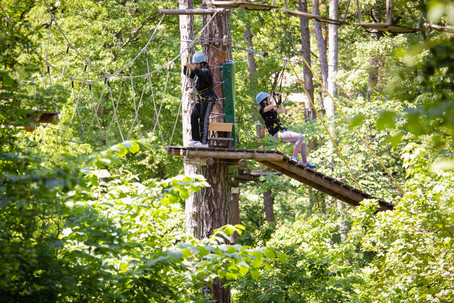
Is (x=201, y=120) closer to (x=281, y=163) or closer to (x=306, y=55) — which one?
(x=281, y=163)

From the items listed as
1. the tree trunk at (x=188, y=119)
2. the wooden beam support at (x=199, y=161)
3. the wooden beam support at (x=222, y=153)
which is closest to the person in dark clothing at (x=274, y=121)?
the tree trunk at (x=188, y=119)

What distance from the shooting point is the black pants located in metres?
7.37

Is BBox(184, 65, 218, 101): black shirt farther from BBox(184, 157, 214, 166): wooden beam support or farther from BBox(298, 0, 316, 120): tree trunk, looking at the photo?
BBox(298, 0, 316, 120): tree trunk

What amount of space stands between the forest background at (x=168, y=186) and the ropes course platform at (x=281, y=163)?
1.19 ft

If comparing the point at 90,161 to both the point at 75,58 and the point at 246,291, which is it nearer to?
the point at 246,291

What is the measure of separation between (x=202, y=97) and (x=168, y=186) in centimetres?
244

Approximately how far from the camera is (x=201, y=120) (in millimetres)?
7461

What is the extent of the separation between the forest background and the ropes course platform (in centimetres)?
36

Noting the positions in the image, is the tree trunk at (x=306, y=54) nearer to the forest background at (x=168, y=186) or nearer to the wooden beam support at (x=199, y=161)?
the forest background at (x=168, y=186)

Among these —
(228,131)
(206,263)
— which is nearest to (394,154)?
(228,131)

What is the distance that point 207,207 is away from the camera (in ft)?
24.9

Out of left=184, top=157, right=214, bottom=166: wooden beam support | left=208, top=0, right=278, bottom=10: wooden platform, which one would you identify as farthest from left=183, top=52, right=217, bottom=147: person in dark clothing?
left=208, top=0, right=278, bottom=10: wooden platform

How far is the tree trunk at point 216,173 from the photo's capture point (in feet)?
24.7

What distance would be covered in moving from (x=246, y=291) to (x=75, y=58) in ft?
26.9
